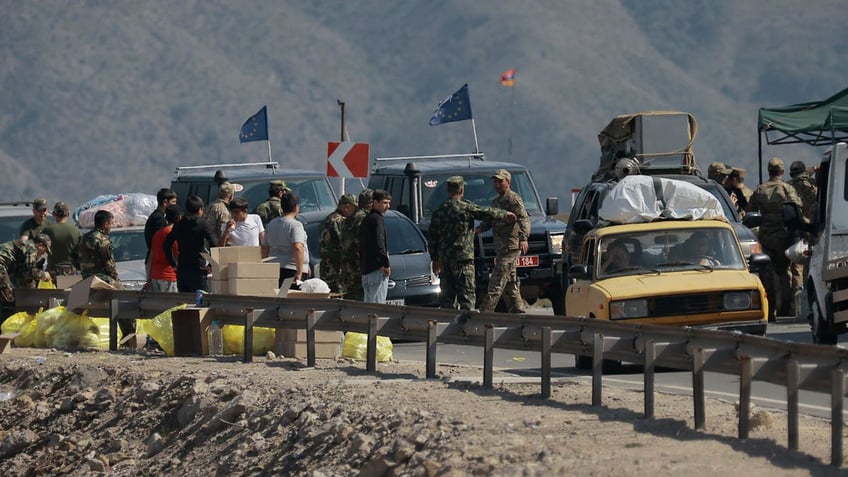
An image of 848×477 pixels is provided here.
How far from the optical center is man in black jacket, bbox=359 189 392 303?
53.4 feet

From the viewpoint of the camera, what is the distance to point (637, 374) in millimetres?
14477

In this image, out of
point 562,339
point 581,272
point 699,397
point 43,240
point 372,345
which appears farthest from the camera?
point 43,240

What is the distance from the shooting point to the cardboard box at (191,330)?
604 inches

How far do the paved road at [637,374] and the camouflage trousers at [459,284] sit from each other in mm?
557

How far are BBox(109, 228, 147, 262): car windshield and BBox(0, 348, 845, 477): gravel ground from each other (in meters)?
6.08

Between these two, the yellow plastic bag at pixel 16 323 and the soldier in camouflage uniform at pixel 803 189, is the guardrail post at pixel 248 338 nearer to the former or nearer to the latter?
the yellow plastic bag at pixel 16 323

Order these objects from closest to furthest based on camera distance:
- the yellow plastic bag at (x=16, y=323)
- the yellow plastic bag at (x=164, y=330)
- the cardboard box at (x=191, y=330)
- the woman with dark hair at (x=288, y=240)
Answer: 1. the cardboard box at (x=191, y=330)
2. the yellow plastic bag at (x=164, y=330)
3. the woman with dark hair at (x=288, y=240)
4. the yellow plastic bag at (x=16, y=323)

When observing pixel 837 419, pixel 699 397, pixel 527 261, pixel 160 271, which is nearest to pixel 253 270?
pixel 160 271

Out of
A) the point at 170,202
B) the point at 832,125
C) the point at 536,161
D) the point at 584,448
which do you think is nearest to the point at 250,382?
the point at 584,448

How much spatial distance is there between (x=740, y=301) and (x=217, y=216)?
6.95 metres

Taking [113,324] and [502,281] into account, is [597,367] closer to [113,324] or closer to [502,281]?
[113,324]

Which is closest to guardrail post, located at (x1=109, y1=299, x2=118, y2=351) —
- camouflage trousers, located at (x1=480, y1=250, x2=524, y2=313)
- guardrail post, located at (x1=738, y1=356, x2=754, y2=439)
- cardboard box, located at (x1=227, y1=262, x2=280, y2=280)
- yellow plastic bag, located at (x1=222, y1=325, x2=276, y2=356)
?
yellow plastic bag, located at (x1=222, y1=325, x2=276, y2=356)

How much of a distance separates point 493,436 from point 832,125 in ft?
56.5

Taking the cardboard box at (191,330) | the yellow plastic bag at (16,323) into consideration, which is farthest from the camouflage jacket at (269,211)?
the cardboard box at (191,330)
